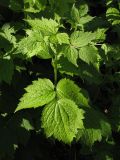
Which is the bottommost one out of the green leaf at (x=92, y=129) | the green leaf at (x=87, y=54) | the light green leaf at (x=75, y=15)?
the green leaf at (x=92, y=129)

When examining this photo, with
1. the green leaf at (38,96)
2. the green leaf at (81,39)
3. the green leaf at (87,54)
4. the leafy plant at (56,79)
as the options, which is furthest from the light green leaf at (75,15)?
the green leaf at (38,96)

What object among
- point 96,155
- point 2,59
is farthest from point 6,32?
point 96,155

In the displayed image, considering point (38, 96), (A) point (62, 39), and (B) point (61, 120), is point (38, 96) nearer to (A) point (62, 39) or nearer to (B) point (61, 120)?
(B) point (61, 120)

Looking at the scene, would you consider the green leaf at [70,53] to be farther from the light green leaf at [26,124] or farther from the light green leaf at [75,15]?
the light green leaf at [26,124]

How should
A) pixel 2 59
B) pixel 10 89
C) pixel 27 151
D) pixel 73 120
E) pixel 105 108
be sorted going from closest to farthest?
pixel 73 120
pixel 2 59
pixel 10 89
pixel 27 151
pixel 105 108

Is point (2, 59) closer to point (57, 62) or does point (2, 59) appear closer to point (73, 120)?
point (57, 62)

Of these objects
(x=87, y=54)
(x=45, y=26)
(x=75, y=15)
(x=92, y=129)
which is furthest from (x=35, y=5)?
(x=92, y=129)
